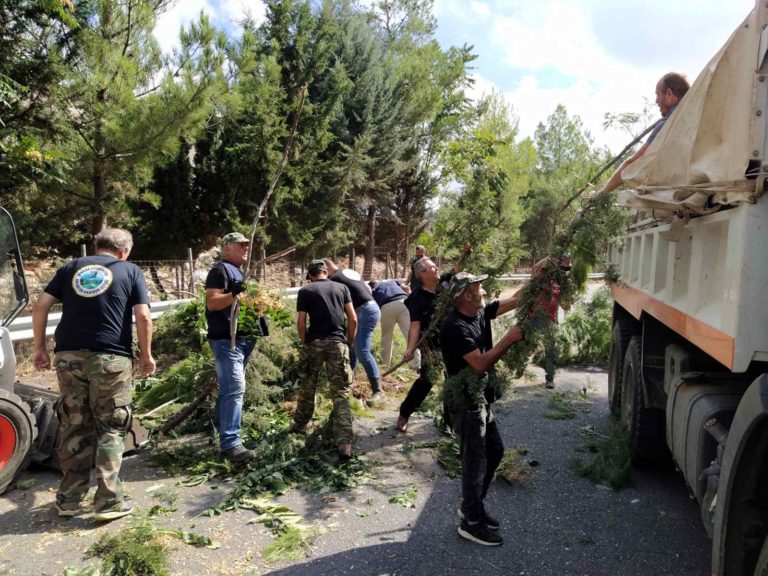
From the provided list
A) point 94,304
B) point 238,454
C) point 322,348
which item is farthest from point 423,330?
point 94,304

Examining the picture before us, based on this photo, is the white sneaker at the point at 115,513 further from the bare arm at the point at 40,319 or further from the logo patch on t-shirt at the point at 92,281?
the logo patch on t-shirt at the point at 92,281

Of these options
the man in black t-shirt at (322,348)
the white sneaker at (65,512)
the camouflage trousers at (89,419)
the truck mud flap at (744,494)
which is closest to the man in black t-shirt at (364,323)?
the man in black t-shirt at (322,348)

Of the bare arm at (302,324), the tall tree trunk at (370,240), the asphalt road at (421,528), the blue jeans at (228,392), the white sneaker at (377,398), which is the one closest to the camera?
the asphalt road at (421,528)

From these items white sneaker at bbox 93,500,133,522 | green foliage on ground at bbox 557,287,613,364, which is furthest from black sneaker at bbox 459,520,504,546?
green foliage on ground at bbox 557,287,613,364

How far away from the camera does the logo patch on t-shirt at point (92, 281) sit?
4.12 metres

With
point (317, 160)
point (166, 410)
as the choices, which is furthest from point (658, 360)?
point (317, 160)

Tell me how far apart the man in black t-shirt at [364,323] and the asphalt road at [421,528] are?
1.88 meters

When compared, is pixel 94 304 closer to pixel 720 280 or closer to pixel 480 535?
pixel 480 535

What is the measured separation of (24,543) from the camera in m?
3.71

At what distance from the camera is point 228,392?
505 cm

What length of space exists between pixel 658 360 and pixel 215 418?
162 inches

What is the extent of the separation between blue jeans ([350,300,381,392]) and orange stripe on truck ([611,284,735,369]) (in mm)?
3240

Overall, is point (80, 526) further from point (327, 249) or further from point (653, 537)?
point (327, 249)

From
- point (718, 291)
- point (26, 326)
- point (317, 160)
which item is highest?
point (317, 160)
